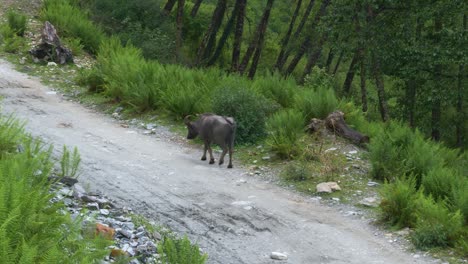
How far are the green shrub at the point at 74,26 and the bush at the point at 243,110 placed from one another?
9557 mm

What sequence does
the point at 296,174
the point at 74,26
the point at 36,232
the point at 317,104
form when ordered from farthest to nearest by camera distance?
the point at 74,26
the point at 317,104
the point at 296,174
the point at 36,232

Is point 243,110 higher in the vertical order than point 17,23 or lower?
higher

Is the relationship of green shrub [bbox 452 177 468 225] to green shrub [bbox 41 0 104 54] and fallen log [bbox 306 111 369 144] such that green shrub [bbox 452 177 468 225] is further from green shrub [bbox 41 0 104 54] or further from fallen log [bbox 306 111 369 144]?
green shrub [bbox 41 0 104 54]

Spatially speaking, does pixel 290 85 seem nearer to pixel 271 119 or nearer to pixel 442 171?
pixel 271 119

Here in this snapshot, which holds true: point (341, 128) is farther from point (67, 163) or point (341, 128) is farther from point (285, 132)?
point (67, 163)

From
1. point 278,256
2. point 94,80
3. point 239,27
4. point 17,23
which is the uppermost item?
point 239,27

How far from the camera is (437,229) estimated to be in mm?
8102

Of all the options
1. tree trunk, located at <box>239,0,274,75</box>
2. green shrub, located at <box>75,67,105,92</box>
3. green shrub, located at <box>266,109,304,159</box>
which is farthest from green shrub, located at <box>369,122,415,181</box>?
tree trunk, located at <box>239,0,274,75</box>

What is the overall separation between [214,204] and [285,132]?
3.31m

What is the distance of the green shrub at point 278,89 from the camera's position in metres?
15.1

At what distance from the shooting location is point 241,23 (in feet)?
73.8

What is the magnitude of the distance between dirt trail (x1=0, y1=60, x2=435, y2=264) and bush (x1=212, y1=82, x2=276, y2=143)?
3.85ft

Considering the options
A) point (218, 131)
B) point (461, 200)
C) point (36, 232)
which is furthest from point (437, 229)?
point (36, 232)

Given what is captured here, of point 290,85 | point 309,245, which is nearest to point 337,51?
point 290,85
